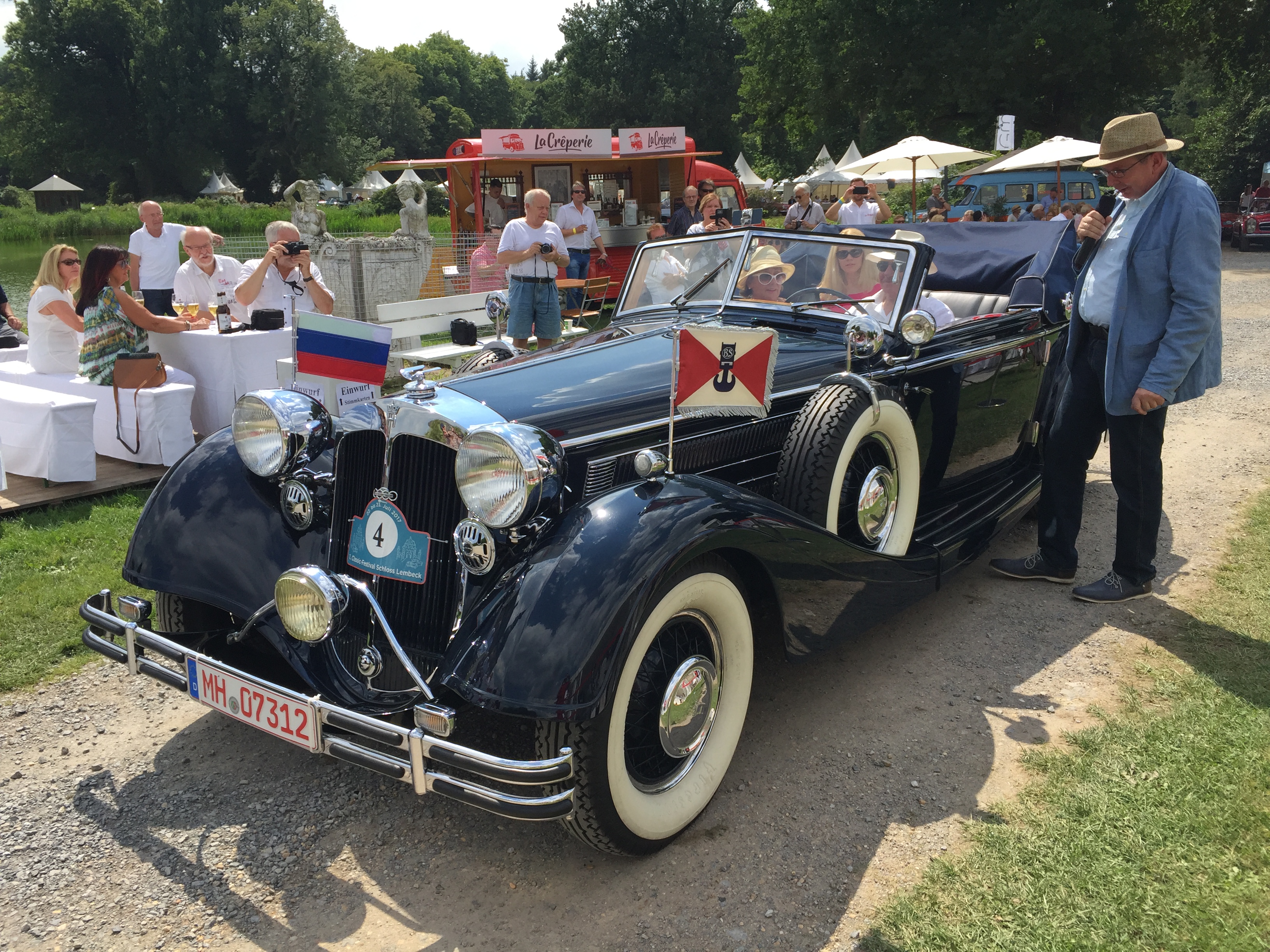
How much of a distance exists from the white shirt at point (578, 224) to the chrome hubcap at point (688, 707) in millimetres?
9306

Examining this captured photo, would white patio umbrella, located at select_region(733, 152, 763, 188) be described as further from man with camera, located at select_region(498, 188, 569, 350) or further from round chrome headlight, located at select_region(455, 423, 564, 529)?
round chrome headlight, located at select_region(455, 423, 564, 529)

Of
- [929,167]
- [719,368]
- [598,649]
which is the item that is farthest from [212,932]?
[929,167]

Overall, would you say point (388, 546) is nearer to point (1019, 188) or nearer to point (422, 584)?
point (422, 584)

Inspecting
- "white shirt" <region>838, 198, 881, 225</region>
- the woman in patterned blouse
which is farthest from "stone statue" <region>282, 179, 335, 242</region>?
"white shirt" <region>838, 198, 881, 225</region>

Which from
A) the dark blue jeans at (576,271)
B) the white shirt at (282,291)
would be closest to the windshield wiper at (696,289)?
the white shirt at (282,291)

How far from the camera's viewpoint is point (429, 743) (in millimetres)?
2229

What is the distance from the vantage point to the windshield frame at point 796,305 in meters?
4.11

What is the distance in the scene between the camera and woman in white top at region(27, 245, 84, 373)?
6.64m

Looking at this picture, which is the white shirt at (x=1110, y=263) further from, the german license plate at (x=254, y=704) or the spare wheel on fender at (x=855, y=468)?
the german license plate at (x=254, y=704)

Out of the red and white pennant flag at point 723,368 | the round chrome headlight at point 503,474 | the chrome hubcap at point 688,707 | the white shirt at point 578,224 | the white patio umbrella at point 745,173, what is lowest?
the chrome hubcap at point 688,707

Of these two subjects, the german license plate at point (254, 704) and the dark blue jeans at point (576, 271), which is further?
the dark blue jeans at point (576, 271)

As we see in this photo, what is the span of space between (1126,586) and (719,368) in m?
2.80

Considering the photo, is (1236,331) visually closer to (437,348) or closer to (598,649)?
(437,348)

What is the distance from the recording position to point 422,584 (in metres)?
2.81
